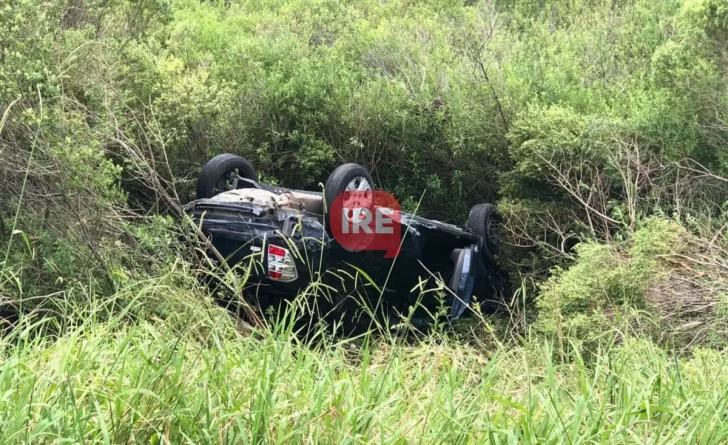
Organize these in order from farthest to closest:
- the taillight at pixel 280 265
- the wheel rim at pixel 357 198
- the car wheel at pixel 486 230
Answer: the car wheel at pixel 486 230 → the wheel rim at pixel 357 198 → the taillight at pixel 280 265

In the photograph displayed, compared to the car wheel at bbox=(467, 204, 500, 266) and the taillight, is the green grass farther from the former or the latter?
the car wheel at bbox=(467, 204, 500, 266)

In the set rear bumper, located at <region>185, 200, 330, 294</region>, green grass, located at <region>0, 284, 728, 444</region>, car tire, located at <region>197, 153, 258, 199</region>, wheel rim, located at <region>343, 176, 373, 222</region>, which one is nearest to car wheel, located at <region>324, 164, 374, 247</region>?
wheel rim, located at <region>343, 176, 373, 222</region>

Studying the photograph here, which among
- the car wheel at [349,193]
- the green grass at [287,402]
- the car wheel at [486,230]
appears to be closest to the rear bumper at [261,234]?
the car wheel at [349,193]

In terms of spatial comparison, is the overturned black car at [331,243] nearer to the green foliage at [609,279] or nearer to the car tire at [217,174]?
the car tire at [217,174]

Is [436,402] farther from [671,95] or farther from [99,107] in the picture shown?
[671,95]

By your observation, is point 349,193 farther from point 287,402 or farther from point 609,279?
point 287,402

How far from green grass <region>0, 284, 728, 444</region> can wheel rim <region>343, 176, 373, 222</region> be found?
281 centimetres

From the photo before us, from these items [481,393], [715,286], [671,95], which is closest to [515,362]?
[481,393]

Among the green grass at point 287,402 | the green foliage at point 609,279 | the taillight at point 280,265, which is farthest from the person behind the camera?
the taillight at point 280,265

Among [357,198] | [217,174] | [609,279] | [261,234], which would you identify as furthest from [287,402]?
[217,174]

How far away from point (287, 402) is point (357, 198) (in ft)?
11.5

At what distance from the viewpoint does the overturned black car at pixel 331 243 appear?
527 cm

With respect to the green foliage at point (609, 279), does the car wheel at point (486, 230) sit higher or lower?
lower

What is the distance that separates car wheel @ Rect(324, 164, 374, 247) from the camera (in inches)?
223
